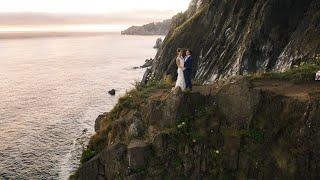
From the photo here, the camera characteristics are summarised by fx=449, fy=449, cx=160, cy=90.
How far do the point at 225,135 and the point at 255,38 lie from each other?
21795 millimetres

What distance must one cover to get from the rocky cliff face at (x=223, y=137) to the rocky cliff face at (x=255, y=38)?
45.3ft

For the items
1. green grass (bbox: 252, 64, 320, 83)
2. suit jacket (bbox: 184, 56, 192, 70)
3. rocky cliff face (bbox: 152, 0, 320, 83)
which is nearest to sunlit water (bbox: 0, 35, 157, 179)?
rocky cliff face (bbox: 152, 0, 320, 83)

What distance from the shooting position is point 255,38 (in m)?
43.9

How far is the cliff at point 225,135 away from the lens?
22.2m

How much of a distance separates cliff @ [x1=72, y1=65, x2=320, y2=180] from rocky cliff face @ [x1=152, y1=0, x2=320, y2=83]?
12.0m

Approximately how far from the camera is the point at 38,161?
4656 centimetres

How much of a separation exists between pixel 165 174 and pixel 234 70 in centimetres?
2213

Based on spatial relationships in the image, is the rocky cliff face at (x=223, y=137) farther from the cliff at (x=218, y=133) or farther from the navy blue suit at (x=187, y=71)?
the navy blue suit at (x=187, y=71)

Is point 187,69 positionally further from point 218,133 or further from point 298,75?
point 298,75

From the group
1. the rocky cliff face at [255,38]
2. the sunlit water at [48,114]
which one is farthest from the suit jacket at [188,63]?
the sunlit water at [48,114]

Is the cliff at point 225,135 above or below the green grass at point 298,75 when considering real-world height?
below

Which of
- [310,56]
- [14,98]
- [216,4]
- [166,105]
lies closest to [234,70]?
[310,56]

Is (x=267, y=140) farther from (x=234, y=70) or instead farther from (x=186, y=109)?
(x=234, y=70)

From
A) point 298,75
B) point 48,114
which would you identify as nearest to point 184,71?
point 298,75
